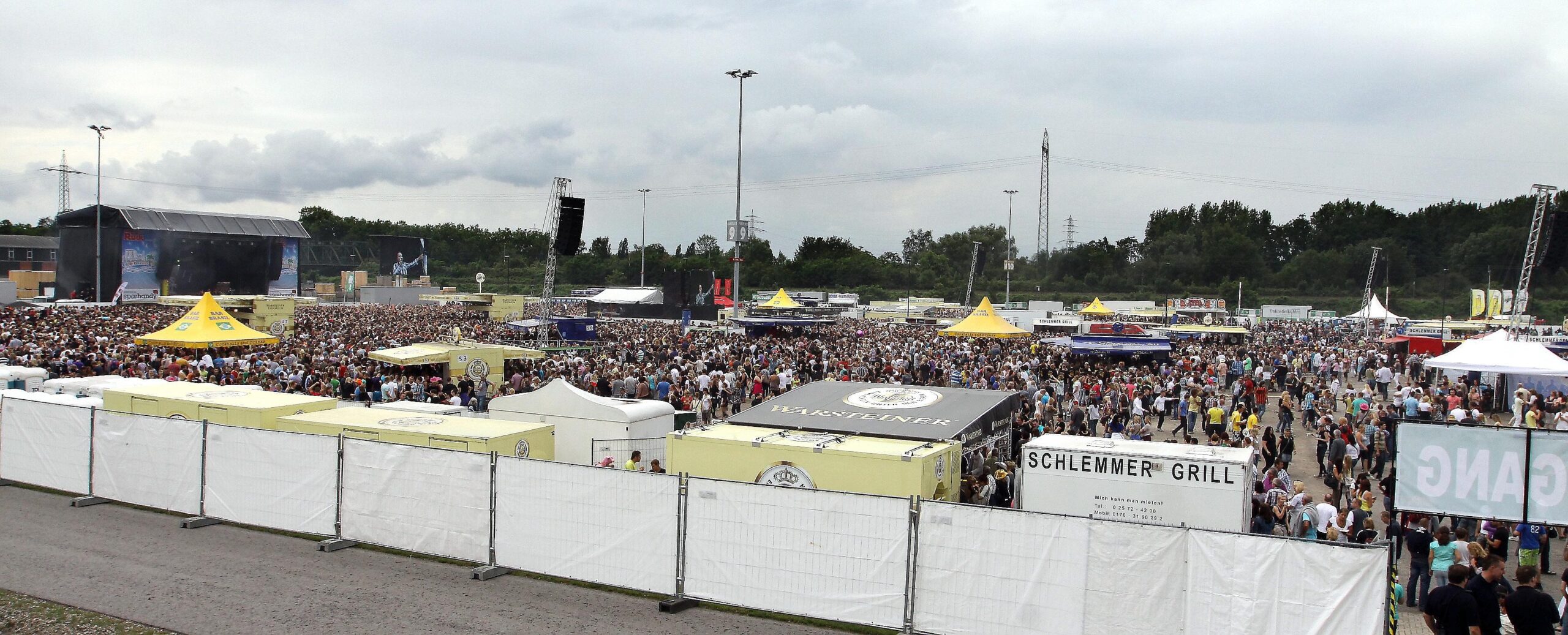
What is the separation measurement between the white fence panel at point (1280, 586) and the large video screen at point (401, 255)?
9546cm

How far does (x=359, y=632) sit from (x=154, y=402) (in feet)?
23.7

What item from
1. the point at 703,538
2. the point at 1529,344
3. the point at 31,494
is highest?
the point at 1529,344

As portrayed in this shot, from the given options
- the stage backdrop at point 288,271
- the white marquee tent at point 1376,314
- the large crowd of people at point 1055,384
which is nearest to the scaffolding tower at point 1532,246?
the large crowd of people at point 1055,384

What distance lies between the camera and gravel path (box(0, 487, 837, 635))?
24.8 ft

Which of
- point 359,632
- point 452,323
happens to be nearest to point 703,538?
point 359,632

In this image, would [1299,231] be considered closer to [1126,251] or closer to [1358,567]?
[1126,251]

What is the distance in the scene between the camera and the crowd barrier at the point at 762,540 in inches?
253

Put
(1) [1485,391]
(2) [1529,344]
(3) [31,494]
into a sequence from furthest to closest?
(1) [1485,391], (2) [1529,344], (3) [31,494]

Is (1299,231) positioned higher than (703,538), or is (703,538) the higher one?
(1299,231)

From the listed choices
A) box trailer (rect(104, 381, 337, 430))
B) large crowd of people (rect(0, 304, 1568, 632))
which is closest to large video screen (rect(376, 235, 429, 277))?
large crowd of people (rect(0, 304, 1568, 632))

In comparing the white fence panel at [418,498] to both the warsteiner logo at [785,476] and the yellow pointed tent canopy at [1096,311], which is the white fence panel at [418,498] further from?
the yellow pointed tent canopy at [1096,311]

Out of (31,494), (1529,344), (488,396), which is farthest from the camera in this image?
(488,396)

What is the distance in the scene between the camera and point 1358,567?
6113 mm

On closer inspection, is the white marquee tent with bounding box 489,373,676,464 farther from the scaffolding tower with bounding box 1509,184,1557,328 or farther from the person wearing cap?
the scaffolding tower with bounding box 1509,184,1557,328
